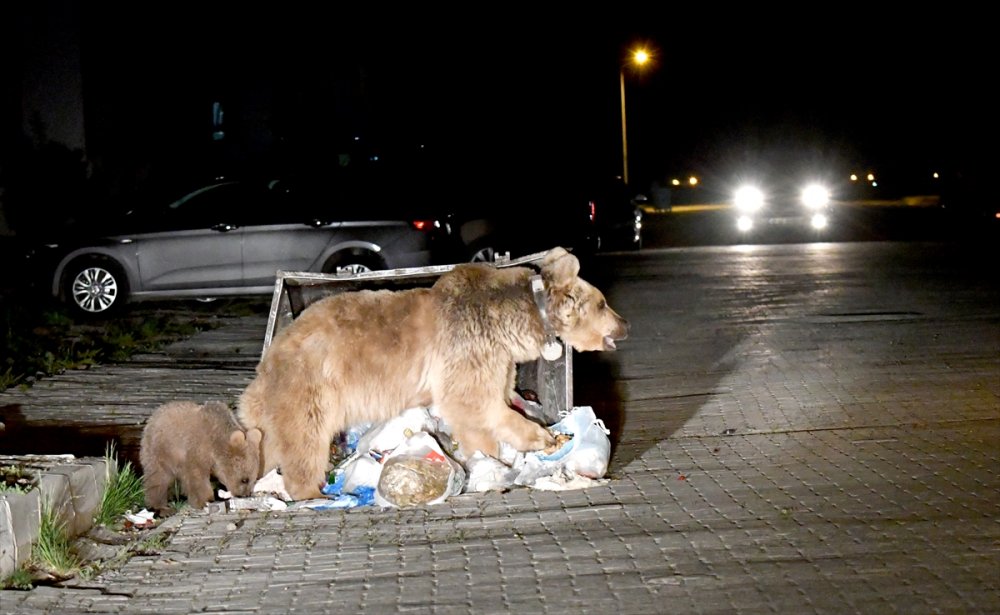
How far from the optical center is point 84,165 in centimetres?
2273

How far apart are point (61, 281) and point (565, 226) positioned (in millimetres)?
9000

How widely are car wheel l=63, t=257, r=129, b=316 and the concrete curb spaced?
9.44 meters

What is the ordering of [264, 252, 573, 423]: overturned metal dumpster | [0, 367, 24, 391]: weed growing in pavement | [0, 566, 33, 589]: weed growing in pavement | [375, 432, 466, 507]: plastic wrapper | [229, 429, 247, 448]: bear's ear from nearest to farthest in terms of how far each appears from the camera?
[0, 566, 33, 589]: weed growing in pavement < [375, 432, 466, 507]: plastic wrapper < [229, 429, 247, 448]: bear's ear < [264, 252, 573, 423]: overturned metal dumpster < [0, 367, 24, 391]: weed growing in pavement

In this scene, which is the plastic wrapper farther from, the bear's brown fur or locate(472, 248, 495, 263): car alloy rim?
locate(472, 248, 495, 263): car alloy rim

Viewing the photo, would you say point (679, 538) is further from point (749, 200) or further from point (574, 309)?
point (749, 200)

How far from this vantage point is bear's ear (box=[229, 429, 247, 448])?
22.2 ft

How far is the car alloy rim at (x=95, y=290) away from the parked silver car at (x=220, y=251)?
14mm

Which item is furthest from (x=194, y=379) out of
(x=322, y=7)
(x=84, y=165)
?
(x=322, y=7)

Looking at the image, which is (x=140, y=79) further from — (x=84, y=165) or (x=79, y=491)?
(x=79, y=491)

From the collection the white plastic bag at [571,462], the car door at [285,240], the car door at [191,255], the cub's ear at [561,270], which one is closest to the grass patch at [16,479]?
the white plastic bag at [571,462]

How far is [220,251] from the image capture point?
51.2 ft

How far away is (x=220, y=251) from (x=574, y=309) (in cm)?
953

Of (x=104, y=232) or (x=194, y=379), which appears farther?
(x=104, y=232)

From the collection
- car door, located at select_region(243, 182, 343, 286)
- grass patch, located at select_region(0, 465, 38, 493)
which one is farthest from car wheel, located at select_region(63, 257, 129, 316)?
grass patch, located at select_region(0, 465, 38, 493)
